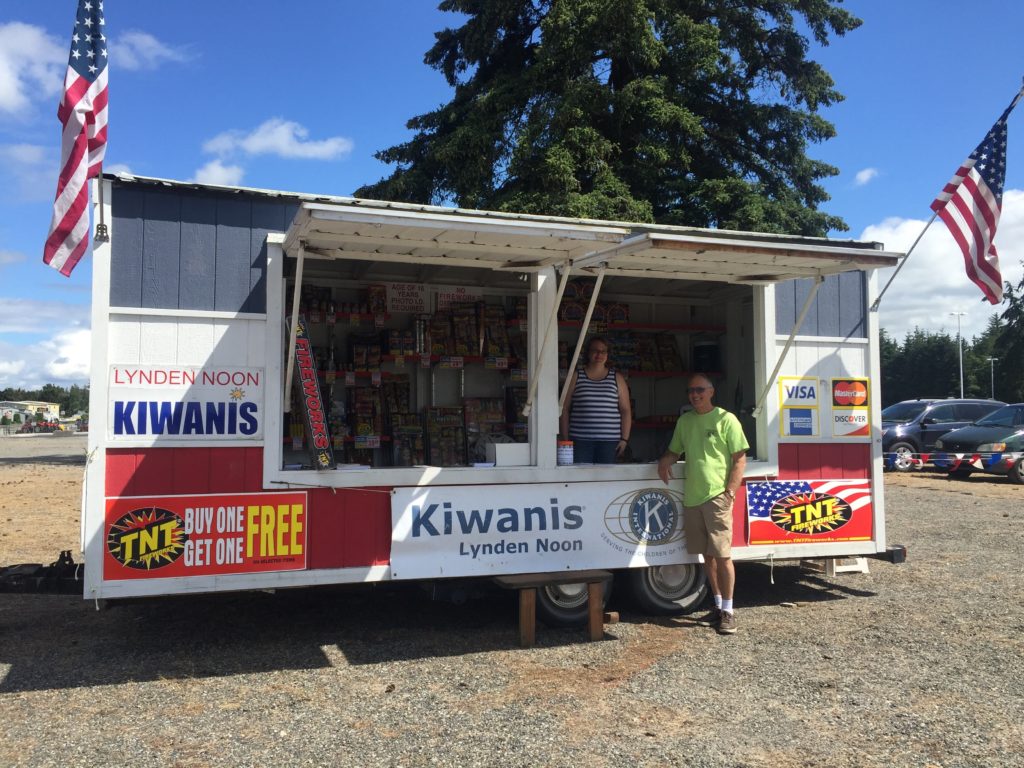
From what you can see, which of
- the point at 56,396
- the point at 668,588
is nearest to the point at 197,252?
the point at 668,588

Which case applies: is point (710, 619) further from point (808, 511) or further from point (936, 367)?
point (936, 367)

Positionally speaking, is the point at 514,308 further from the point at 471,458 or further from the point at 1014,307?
the point at 1014,307

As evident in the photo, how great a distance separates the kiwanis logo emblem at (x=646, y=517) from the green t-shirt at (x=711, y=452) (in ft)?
0.62

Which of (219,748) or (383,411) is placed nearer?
(219,748)

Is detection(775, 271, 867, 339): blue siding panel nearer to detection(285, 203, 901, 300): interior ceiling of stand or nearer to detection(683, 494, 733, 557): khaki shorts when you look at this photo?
detection(285, 203, 901, 300): interior ceiling of stand

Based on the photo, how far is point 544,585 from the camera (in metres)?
5.66

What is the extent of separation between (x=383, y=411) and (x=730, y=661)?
12.5 feet

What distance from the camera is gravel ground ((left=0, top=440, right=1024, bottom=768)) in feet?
12.8

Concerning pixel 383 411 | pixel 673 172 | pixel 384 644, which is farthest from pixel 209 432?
pixel 673 172

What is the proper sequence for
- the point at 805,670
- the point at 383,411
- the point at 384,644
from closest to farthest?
1. the point at 805,670
2. the point at 384,644
3. the point at 383,411

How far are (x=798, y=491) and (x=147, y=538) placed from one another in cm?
479

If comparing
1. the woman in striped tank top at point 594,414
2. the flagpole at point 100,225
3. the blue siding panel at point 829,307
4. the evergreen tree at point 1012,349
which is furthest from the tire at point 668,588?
the evergreen tree at point 1012,349

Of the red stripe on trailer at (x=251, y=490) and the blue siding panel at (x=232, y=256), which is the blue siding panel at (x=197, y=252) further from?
the red stripe on trailer at (x=251, y=490)

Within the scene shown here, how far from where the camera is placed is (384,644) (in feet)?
18.4
